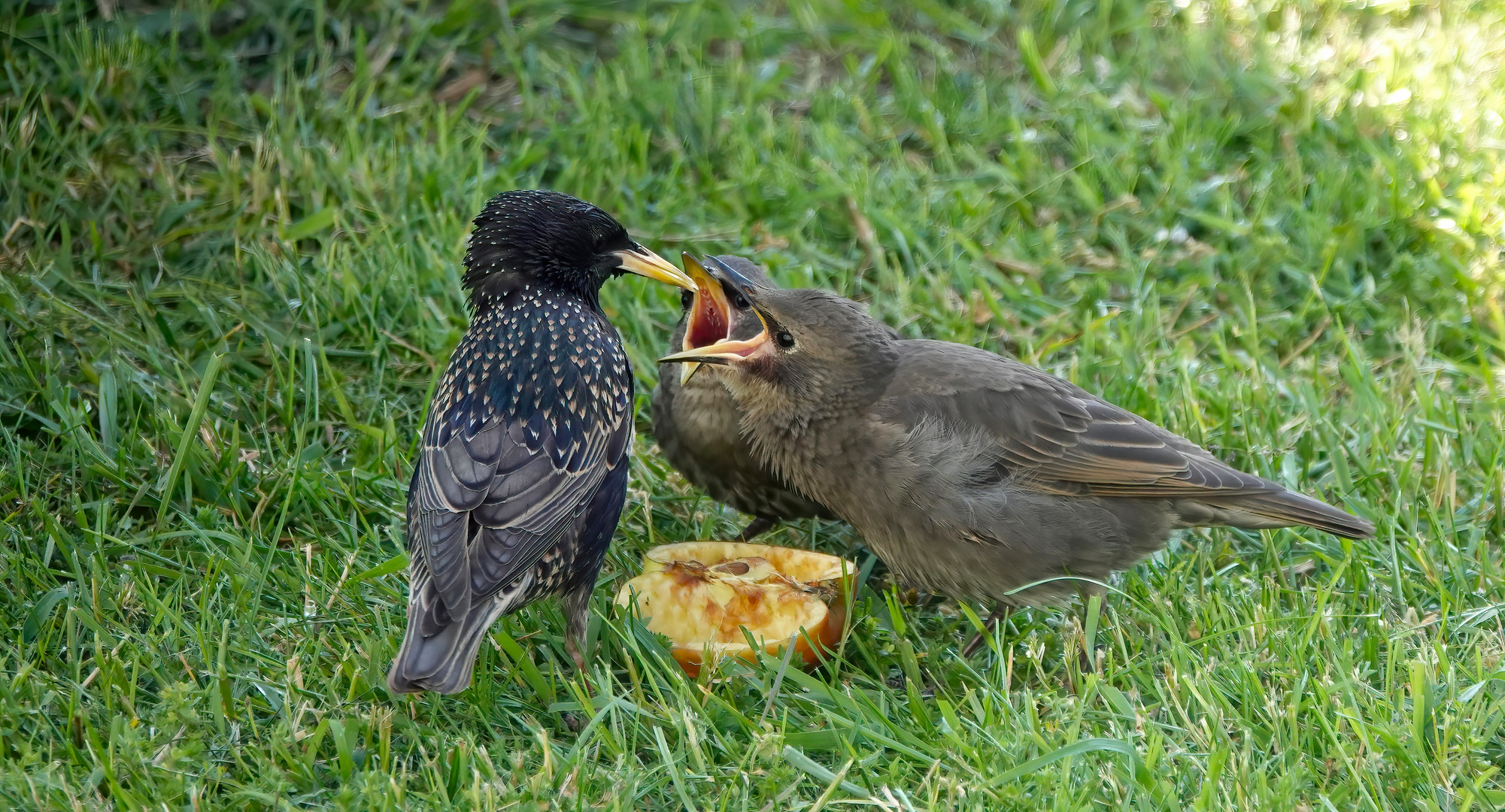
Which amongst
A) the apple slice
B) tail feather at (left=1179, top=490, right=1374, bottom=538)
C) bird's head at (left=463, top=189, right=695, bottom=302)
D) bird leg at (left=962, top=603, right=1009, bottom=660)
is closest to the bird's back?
bird's head at (left=463, top=189, right=695, bottom=302)

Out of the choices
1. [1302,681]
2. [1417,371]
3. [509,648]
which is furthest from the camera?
[1417,371]

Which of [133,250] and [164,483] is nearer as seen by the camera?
[164,483]

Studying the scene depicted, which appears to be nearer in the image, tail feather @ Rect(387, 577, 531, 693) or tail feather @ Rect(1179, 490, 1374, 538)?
tail feather @ Rect(387, 577, 531, 693)

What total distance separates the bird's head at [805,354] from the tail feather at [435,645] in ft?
3.83

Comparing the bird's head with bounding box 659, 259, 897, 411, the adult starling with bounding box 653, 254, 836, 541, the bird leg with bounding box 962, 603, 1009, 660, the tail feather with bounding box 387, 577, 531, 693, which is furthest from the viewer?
the adult starling with bounding box 653, 254, 836, 541

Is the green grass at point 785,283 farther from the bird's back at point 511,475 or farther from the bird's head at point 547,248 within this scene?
the bird's head at point 547,248

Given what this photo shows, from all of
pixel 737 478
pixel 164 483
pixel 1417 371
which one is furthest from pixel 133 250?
pixel 1417 371

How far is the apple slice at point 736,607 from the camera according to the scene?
4.17m

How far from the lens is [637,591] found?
4309mm

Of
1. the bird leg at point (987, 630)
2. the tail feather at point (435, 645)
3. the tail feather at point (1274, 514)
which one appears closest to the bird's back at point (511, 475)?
the tail feather at point (435, 645)

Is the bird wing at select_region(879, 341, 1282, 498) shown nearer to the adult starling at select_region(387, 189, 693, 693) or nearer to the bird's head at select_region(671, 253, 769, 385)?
the bird's head at select_region(671, 253, 769, 385)

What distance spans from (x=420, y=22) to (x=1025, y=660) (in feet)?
14.5

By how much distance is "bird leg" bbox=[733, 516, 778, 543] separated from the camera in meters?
5.17

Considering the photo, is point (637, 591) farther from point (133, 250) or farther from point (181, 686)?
point (133, 250)
